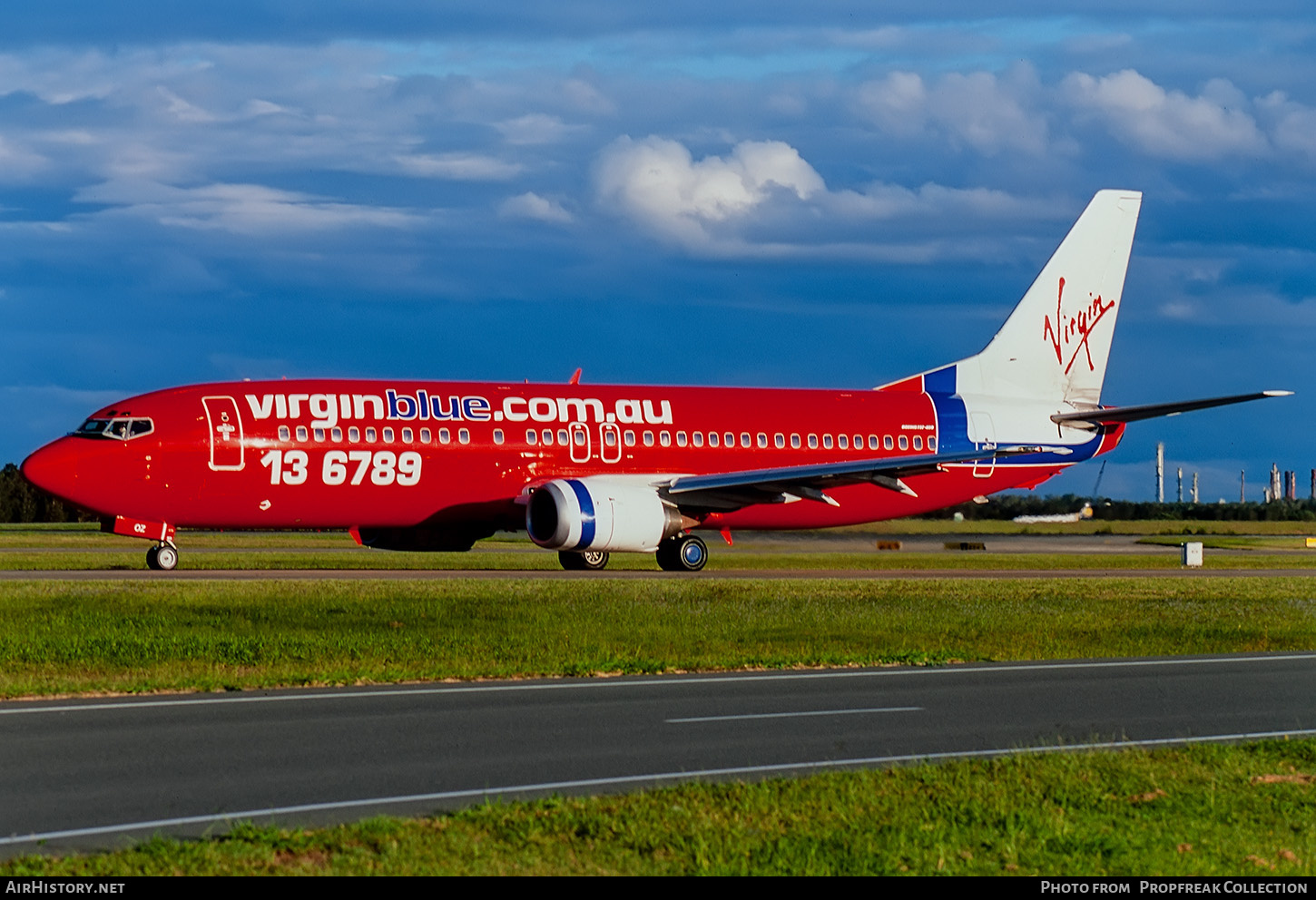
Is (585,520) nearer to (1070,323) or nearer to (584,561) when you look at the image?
(584,561)

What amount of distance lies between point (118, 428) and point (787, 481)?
1430cm

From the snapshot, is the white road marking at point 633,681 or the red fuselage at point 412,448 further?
the red fuselage at point 412,448

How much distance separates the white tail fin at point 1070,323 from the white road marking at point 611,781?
105ft

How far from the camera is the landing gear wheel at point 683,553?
127ft

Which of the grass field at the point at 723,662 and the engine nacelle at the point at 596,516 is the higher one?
the engine nacelle at the point at 596,516

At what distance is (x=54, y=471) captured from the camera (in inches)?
1355

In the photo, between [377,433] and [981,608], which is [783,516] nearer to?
[377,433]

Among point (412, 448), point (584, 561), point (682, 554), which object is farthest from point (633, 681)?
point (584, 561)

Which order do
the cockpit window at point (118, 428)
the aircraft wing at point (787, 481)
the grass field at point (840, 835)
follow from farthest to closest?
the aircraft wing at point (787, 481) < the cockpit window at point (118, 428) < the grass field at point (840, 835)

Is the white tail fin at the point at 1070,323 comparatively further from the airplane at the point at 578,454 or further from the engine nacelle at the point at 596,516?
the engine nacelle at the point at 596,516

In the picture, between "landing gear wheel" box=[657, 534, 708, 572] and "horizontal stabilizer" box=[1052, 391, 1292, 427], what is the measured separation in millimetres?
11923
